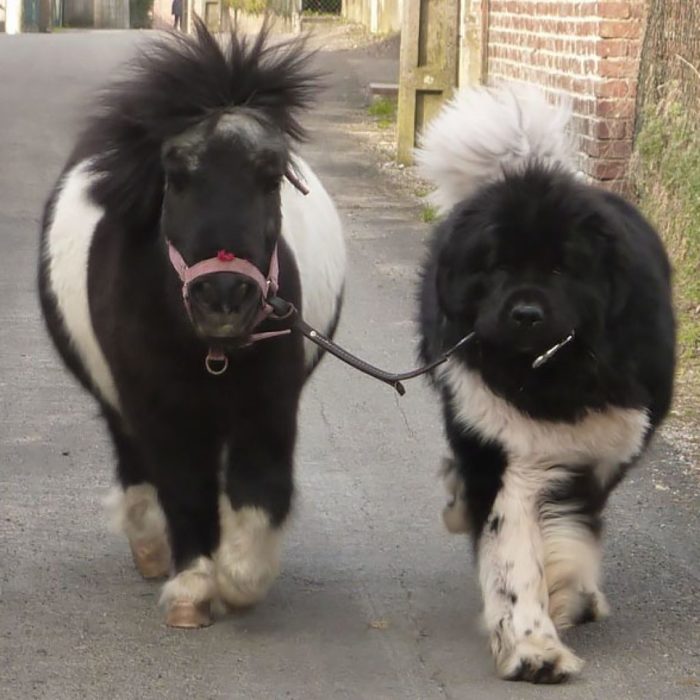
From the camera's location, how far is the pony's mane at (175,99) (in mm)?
5035

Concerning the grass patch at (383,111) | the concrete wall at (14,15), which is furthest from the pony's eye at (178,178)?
the concrete wall at (14,15)

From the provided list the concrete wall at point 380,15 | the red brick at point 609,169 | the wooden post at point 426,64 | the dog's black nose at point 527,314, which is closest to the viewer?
the dog's black nose at point 527,314

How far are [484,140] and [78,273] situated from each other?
1.45 metres

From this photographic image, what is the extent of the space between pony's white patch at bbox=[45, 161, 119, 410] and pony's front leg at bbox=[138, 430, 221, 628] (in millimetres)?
447

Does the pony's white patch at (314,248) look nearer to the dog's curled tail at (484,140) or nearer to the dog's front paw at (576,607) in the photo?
the dog's curled tail at (484,140)

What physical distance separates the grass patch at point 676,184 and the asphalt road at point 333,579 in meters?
1.77

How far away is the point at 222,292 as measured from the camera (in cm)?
468

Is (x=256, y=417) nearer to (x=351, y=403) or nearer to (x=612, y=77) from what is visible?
(x=351, y=403)

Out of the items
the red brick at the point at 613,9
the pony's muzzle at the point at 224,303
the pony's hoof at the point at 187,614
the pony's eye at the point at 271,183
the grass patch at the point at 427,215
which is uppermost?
the red brick at the point at 613,9

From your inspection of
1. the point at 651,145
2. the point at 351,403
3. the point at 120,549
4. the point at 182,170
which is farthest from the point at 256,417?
the point at 651,145

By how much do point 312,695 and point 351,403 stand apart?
11.7ft

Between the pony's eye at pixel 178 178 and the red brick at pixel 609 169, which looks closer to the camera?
the pony's eye at pixel 178 178

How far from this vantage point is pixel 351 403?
8359mm

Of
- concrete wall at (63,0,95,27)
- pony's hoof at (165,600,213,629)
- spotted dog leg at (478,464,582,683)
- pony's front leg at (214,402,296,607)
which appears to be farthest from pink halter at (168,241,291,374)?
concrete wall at (63,0,95,27)
